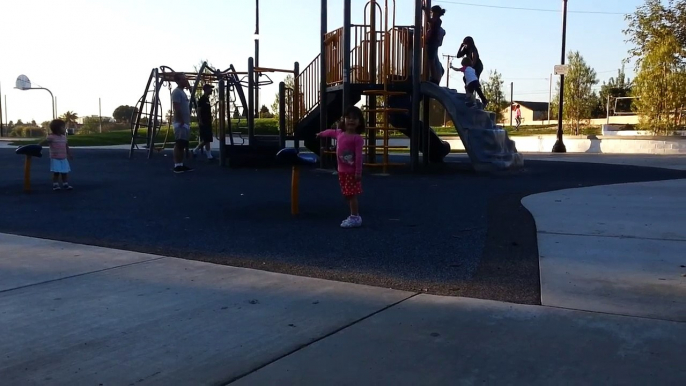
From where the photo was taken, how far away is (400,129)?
15562 millimetres

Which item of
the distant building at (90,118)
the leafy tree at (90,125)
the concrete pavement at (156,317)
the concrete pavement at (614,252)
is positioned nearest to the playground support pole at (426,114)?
the concrete pavement at (614,252)

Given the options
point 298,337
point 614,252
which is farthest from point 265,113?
point 298,337

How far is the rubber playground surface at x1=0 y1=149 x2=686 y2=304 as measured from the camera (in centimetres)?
532

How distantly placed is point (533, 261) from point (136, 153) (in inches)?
740

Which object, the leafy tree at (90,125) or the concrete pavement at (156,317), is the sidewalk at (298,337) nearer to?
the concrete pavement at (156,317)

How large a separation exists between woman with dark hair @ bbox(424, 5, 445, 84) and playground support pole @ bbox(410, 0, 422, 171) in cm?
57

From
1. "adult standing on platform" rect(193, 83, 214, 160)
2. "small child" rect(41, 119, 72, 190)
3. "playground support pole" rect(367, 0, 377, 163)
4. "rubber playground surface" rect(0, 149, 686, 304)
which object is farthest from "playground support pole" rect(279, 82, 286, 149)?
"small child" rect(41, 119, 72, 190)

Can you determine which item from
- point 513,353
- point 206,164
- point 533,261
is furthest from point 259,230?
point 206,164

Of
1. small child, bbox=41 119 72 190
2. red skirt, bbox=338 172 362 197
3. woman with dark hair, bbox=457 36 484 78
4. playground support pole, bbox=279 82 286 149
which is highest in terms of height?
woman with dark hair, bbox=457 36 484 78

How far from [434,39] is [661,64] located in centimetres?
1485

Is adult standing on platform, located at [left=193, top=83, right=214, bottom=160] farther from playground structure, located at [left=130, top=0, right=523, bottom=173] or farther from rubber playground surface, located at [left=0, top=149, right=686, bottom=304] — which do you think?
rubber playground surface, located at [left=0, top=149, right=686, bottom=304]

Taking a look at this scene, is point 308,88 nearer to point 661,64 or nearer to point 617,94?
point 661,64

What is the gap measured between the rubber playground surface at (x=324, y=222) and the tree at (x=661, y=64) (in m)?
13.0

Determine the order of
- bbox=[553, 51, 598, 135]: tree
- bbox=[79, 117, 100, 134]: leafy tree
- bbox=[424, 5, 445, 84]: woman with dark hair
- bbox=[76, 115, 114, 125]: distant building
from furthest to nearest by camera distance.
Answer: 1. bbox=[76, 115, 114, 125]: distant building
2. bbox=[79, 117, 100, 134]: leafy tree
3. bbox=[553, 51, 598, 135]: tree
4. bbox=[424, 5, 445, 84]: woman with dark hair
